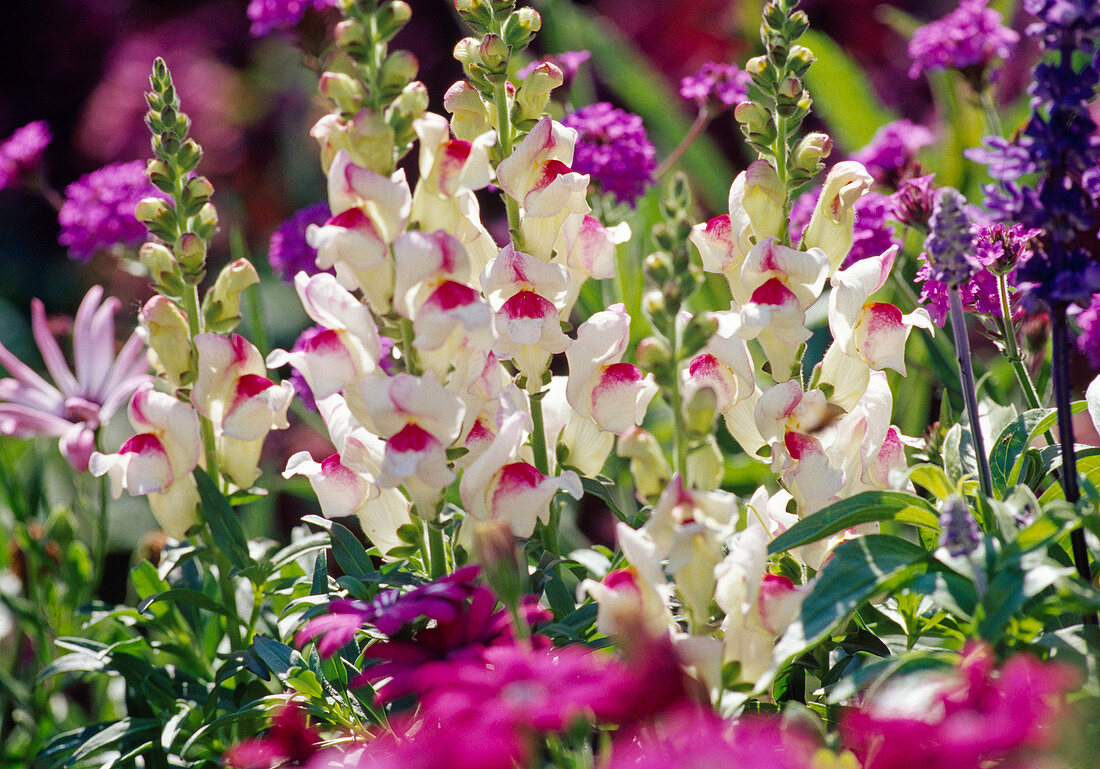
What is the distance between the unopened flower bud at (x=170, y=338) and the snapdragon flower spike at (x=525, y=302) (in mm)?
194

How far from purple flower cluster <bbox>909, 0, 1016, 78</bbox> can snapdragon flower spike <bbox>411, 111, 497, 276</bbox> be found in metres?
0.56

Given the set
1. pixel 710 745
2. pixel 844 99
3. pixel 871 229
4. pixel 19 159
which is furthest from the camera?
pixel 844 99

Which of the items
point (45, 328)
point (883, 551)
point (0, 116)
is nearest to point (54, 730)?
point (45, 328)

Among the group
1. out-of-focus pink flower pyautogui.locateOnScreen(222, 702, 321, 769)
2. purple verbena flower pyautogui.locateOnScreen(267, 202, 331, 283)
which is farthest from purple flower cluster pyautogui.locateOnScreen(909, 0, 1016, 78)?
out-of-focus pink flower pyautogui.locateOnScreen(222, 702, 321, 769)

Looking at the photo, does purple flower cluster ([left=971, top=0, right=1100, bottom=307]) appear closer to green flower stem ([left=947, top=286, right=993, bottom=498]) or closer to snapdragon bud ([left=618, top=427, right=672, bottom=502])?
green flower stem ([left=947, top=286, right=993, bottom=498])

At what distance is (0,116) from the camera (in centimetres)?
196

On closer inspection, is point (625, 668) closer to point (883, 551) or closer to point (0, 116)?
point (883, 551)

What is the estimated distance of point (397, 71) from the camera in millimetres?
512

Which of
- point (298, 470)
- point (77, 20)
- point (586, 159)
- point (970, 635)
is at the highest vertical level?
point (77, 20)

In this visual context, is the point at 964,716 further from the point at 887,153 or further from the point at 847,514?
the point at 887,153

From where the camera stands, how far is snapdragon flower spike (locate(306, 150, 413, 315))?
0.50 m

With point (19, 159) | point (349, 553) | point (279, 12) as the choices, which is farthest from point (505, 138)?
point (19, 159)

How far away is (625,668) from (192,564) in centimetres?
47

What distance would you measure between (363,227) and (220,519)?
0.23 meters
